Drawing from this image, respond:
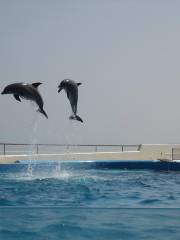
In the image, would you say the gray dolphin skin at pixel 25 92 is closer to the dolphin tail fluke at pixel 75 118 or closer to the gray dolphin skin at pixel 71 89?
the gray dolphin skin at pixel 71 89

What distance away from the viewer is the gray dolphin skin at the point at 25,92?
461 inches

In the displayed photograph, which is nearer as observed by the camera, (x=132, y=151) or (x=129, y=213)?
(x=129, y=213)

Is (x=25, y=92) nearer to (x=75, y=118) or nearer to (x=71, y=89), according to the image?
Answer: (x=71, y=89)

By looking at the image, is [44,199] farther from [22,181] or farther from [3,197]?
[22,181]

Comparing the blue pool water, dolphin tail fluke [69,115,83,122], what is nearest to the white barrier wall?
dolphin tail fluke [69,115,83,122]

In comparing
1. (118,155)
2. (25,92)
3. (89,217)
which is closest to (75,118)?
(25,92)

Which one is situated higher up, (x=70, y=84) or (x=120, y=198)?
(x=70, y=84)

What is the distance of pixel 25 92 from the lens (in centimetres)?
1179

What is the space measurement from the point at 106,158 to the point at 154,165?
9.09 feet

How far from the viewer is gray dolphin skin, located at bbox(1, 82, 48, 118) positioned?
38.4ft

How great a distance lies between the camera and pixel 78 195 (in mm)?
8664

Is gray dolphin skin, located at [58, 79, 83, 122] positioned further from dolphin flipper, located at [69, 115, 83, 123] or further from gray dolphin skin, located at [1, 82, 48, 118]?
gray dolphin skin, located at [1, 82, 48, 118]

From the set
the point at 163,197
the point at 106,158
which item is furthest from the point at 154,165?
the point at 163,197

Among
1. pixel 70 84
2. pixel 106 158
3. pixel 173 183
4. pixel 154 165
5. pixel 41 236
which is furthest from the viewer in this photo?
pixel 106 158
